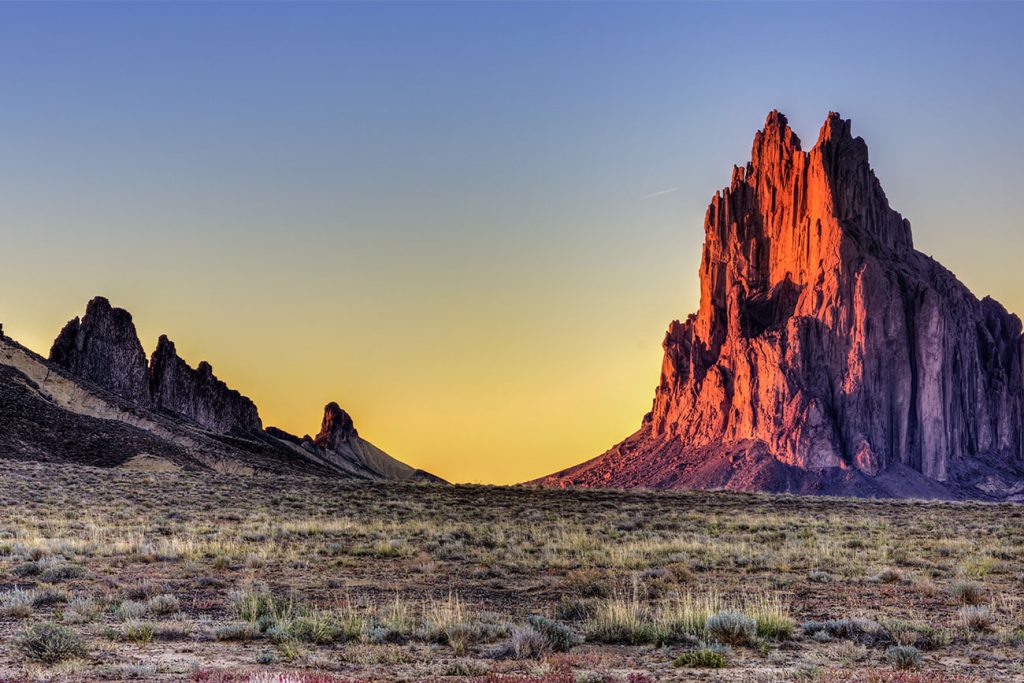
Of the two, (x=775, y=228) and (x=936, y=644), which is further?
(x=775, y=228)

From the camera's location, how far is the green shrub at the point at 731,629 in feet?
40.5

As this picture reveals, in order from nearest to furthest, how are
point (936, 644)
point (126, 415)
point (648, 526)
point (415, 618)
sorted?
point (936, 644), point (415, 618), point (648, 526), point (126, 415)

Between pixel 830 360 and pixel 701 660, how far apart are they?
13155cm

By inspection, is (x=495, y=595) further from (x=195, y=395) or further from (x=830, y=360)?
(x=195, y=395)

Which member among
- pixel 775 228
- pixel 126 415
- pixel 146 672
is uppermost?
pixel 775 228

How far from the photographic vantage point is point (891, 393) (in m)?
134

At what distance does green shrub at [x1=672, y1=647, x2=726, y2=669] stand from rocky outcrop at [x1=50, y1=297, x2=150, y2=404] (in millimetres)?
115077

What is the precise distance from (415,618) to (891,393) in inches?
5231

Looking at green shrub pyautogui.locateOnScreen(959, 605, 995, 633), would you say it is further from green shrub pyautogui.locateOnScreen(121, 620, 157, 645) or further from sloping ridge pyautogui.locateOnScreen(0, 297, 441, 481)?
sloping ridge pyautogui.locateOnScreen(0, 297, 441, 481)

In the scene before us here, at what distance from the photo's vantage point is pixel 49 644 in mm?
10703

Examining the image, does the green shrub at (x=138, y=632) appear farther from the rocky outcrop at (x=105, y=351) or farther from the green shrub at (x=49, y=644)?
the rocky outcrop at (x=105, y=351)

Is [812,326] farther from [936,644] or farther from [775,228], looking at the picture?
[936,644]

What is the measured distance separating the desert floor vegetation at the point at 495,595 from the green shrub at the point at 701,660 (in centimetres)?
2

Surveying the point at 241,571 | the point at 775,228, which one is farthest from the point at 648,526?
the point at 775,228
